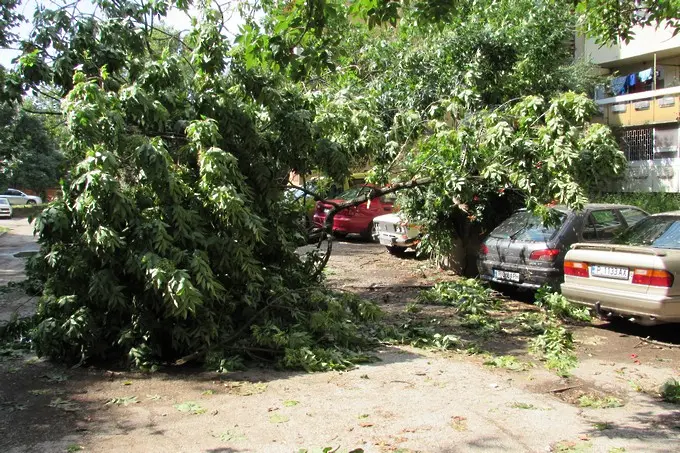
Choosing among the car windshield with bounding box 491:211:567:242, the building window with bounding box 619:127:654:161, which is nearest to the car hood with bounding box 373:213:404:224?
the car windshield with bounding box 491:211:567:242

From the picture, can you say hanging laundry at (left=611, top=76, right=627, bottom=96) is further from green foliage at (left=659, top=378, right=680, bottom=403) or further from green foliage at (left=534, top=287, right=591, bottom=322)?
green foliage at (left=659, top=378, right=680, bottom=403)

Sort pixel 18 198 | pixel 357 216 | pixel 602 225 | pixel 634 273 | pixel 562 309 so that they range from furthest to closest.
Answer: pixel 18 198
pixel 357 216
pixel 602 225
pixel 562 309
pixel 634 273

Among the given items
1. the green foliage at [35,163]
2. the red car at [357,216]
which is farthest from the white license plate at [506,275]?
the green foliage at [35,163]

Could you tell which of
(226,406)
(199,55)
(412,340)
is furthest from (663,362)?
(199,55)

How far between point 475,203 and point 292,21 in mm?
6644

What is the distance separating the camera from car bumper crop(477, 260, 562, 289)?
29.0ft

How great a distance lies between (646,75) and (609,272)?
17.3m

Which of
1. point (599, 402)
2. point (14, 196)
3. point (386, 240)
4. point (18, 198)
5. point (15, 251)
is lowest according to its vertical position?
point (599, 402)

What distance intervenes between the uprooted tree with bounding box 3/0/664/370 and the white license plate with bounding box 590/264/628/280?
97 cm

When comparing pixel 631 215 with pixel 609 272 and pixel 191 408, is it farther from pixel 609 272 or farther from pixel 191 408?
pixel 191 408

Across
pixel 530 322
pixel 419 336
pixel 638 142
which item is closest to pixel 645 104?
pixel 638 142

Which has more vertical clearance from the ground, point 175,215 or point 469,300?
point 175,215

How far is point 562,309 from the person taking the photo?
331 inches

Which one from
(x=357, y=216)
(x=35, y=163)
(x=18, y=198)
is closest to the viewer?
(x=357, y=216)
